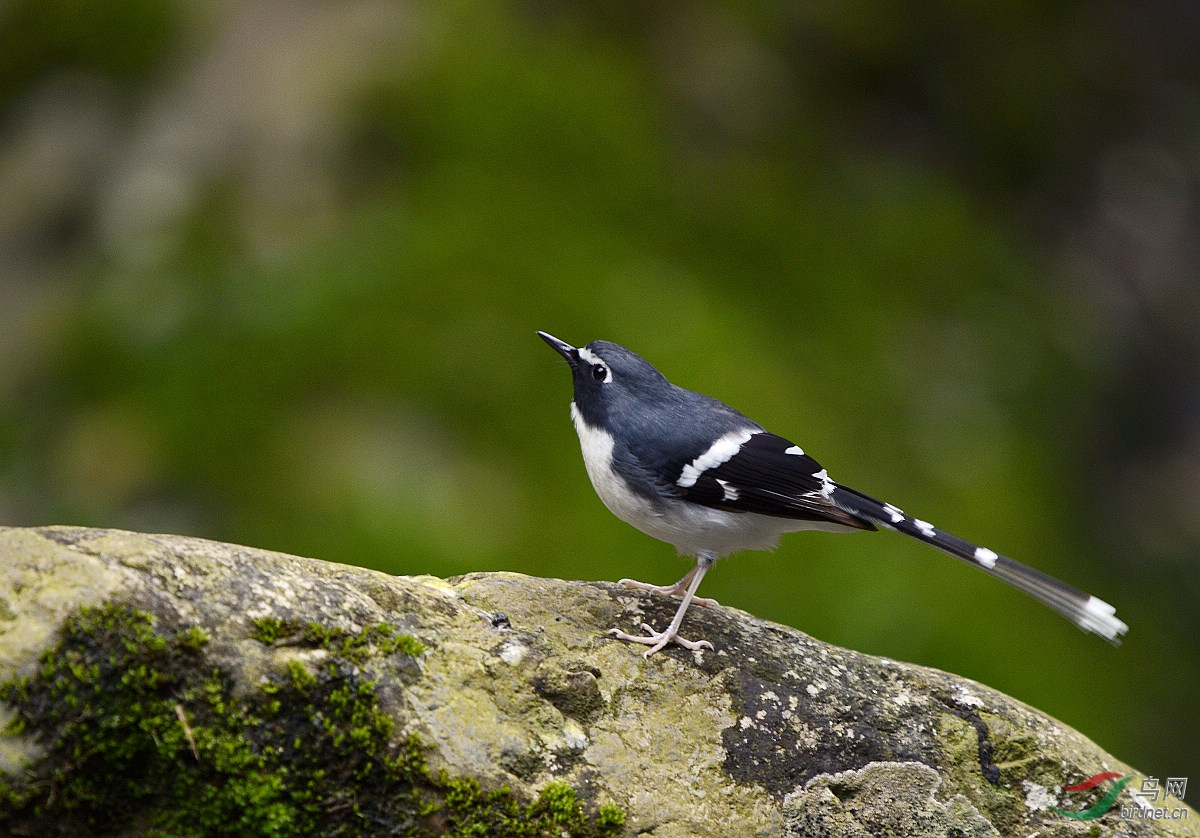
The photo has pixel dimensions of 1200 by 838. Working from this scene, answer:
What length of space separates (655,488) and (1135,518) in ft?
22.4

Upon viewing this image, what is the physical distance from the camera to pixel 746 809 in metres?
3.91

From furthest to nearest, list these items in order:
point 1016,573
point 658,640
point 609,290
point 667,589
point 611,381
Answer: point 609,290
point 611,381
point 667,589
point 1016,573
point 658,640

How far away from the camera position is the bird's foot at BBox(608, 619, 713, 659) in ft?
14.4

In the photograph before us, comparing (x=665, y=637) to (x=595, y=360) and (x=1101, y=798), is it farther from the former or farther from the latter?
(x=1101, y=798)

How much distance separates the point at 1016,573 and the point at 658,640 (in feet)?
5.45

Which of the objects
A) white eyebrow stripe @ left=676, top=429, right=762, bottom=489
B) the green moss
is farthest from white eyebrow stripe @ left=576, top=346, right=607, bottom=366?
the green moss

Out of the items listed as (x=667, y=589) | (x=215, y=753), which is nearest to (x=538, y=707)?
(x=215, y=753)

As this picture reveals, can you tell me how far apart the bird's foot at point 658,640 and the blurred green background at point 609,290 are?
2.73m

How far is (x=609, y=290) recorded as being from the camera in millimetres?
8391

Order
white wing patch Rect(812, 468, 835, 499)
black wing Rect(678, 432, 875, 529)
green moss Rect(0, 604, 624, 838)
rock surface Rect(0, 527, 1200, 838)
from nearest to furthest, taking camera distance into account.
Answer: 1. green moss Rect(0, 604, 624, 838)
2. rock surface Rect(0, 527, 1200, 838)
3. black wing Rect(678, 432, 875, 529)
4. white wing patch Rect(812, 468, 835, 499)

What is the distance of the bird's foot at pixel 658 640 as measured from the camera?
4391 millimetres

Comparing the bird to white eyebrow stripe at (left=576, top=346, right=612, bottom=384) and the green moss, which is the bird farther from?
the green moss

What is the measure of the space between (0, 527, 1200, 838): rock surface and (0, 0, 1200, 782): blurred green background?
2782mm

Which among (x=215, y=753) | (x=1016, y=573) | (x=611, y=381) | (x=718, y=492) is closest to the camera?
(x=215, y=753)
